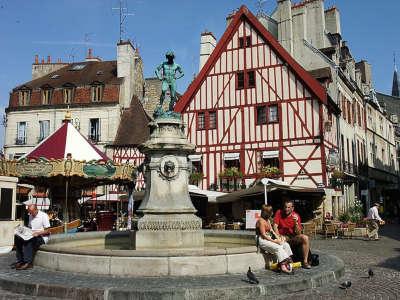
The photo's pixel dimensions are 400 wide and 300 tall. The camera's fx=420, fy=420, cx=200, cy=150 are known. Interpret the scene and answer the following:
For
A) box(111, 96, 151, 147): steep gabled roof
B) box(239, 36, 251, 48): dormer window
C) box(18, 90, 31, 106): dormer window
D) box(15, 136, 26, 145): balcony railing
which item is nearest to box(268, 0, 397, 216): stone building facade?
box(239, 36, 251, 48): dormer window

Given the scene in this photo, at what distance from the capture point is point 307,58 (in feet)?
80.9

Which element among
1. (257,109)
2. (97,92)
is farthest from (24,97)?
(257,109)

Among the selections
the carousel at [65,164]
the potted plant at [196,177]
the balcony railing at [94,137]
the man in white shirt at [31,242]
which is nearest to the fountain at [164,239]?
the man in white shirt at [31,242]

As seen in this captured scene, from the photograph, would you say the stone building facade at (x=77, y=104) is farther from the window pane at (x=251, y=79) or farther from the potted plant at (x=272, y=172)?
the potted plant at (x=272, y=172)

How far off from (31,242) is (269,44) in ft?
57.2

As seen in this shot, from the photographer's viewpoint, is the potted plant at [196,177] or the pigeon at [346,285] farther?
the potted plant at [196,177]

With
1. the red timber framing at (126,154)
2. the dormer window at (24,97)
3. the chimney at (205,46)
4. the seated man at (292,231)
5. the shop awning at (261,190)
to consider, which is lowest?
the seated man at (292,231)

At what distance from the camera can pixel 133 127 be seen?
94.6ft

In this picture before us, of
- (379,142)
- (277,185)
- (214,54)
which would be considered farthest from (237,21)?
(379,142)

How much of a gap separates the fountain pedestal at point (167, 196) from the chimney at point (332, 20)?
2212cm

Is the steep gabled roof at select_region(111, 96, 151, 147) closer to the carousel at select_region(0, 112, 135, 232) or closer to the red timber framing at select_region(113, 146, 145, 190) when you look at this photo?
the red timber framing at select_region(113, 146, 145, 190)

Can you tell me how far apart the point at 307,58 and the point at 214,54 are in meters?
5.88

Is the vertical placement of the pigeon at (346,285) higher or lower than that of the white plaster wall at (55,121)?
lower

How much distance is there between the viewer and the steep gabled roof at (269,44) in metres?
20.3
